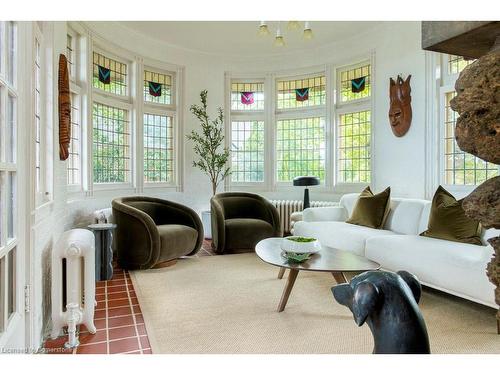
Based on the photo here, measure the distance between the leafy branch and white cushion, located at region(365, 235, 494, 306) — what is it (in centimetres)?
302

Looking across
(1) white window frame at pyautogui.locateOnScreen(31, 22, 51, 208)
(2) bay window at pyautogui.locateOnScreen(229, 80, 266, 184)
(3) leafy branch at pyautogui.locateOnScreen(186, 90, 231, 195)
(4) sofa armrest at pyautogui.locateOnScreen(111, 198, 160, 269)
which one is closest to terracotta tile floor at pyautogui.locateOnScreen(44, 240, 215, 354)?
(4) sofa armrest at pyautogui.locateOnScreen(111, 198, 160, 269)

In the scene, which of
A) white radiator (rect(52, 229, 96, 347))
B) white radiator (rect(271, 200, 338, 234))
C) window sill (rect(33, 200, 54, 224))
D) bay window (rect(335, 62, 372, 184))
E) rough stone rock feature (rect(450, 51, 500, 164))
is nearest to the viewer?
rough stone rock feature (rect(450, 51, 500, 164))

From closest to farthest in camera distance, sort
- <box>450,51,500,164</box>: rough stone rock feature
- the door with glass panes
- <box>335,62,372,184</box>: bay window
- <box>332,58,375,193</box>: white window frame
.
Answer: <box>450,51,500,164</box>: rough stone rock feature
the door with glass panes
<box>332,58,375,193</box>: white window frame
<box>335,62,372,184</box>: bay window

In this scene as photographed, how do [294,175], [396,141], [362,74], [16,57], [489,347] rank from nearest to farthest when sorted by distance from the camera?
1. [16,57]
2. [489,347]
3. [396,141]
4. [362,74]
5. [294,175]

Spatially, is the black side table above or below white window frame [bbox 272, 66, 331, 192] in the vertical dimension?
below

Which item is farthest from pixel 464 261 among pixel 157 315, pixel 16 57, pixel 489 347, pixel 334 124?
pixel 334 124

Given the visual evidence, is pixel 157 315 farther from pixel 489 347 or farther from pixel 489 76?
pixel 489 76

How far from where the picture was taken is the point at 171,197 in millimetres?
5789

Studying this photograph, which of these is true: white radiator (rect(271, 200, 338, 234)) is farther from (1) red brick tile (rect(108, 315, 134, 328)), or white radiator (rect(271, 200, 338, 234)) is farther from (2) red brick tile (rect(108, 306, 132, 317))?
(1) red brick tile (rect(108, 315, 134, 328))

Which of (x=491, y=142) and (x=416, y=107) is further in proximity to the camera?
(x=416, y=107)

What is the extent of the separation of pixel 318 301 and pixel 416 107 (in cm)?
299

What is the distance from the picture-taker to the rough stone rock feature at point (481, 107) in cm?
55

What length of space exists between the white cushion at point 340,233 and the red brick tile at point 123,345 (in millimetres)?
2301

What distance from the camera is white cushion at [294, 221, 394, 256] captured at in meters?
3.55
